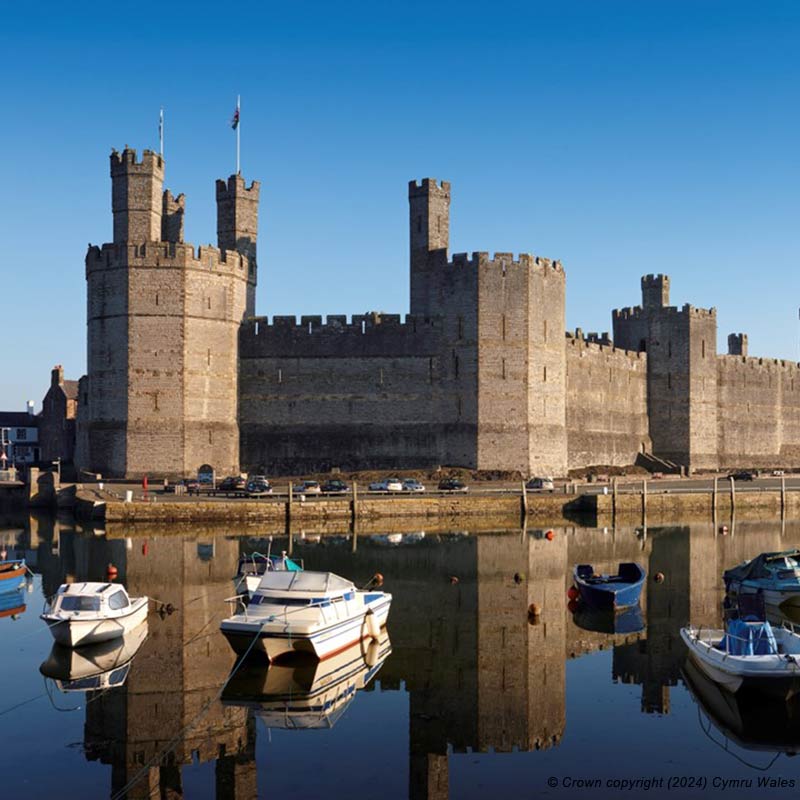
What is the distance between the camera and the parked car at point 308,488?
46.2m

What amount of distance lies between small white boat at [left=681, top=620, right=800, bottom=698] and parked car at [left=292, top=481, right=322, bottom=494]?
94.0ft

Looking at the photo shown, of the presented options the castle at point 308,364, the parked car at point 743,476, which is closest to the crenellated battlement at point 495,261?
the castle at point 308,364

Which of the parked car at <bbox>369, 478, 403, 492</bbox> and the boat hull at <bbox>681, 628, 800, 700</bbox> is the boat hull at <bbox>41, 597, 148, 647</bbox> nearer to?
the boat hull at <bbox>681, 628, 800, 700</bbox>

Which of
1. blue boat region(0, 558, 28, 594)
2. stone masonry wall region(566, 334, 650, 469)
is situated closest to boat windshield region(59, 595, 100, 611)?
blue boat region(0, 558, 28, 594)

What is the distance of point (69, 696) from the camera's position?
17641 mm

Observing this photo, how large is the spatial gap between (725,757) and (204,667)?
9041mm

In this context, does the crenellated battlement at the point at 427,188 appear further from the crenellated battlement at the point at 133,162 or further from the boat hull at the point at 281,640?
the boat hull at the point at 281,640

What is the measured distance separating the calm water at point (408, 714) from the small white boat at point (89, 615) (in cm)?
60

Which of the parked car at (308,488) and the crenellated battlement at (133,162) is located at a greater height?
the crenellated battlement at (133,162)

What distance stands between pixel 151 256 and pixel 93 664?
3280 centimetres

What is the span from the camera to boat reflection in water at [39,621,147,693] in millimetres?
18375

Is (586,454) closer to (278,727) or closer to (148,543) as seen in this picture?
(148,543)

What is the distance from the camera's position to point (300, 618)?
19688mm

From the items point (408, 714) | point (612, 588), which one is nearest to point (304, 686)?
point (408, 714)
